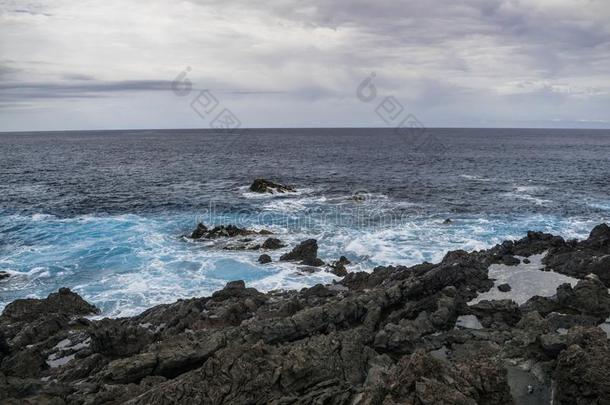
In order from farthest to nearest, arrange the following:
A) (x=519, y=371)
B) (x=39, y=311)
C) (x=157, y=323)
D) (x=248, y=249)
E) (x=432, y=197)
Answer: (x=432, y=197) < (x=248, y=249) < (x=39, y=311) < (x=157, y=323) < (x=519, y=371)

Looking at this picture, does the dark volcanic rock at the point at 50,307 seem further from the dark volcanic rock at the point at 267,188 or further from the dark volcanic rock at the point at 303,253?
the dark volcanic rock at the point at 267,188

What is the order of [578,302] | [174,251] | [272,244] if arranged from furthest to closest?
[272,244]
[174,251]
[578,302]

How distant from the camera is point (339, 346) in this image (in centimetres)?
1415

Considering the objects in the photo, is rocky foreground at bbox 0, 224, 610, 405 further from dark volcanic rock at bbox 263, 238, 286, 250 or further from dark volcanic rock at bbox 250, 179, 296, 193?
dark volcanic rock at bbox 250, 179, 296, 193

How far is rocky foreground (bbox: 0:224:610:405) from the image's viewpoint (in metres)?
11.5

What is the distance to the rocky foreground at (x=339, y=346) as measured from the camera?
1146 centimetres

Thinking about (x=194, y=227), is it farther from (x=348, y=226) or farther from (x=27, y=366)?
(x=27, y=366)

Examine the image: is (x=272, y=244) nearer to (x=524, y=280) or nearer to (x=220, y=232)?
(x=220, y=232)

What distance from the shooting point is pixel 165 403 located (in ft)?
36.4

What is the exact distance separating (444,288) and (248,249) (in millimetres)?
17436

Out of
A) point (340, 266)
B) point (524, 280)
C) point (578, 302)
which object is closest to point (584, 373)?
point (578, 302)

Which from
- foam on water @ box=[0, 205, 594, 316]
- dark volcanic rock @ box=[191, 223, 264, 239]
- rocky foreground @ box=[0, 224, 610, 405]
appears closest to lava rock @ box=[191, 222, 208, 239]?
dark volcanic rock @ box=[191, 223, 264, 239]

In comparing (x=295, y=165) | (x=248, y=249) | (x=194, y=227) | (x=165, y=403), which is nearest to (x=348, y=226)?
(x=248, y=249)

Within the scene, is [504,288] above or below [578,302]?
below
